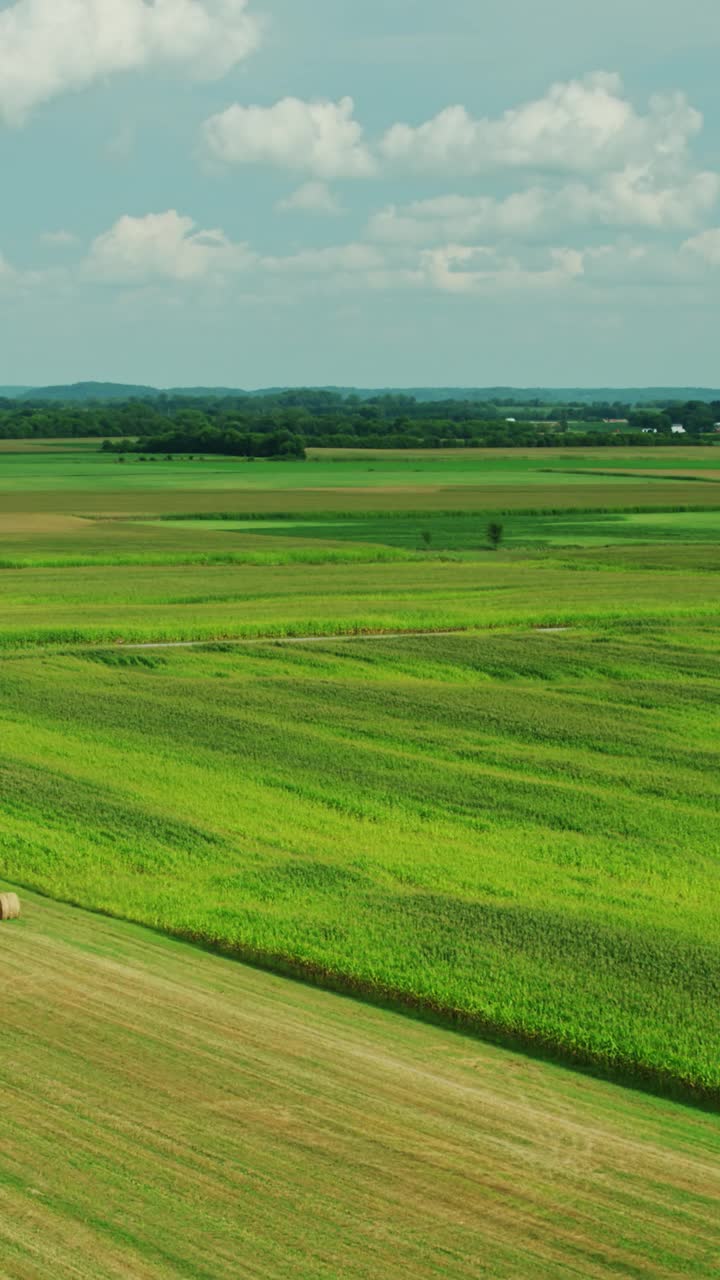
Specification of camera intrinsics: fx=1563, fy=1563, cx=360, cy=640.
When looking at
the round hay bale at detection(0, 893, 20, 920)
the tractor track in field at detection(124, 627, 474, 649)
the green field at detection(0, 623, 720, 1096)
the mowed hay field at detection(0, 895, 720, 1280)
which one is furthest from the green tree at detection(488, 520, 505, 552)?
the mowed hay field at detection(0, 895, 720, 1280)

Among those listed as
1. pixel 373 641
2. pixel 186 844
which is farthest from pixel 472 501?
pixel 186 844

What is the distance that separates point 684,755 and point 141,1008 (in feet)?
62.4

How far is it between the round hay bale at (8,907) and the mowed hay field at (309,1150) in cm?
215

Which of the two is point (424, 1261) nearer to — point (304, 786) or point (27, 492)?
point (304, 786)

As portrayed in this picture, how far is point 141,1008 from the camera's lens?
688 inches

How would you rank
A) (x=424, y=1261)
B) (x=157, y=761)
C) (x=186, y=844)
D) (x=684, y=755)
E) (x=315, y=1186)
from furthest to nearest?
(x=684, y=755) < (x=157, y=761) < (x=186, y=844) < (x=315, y=1186) < (x=424, y=1261)

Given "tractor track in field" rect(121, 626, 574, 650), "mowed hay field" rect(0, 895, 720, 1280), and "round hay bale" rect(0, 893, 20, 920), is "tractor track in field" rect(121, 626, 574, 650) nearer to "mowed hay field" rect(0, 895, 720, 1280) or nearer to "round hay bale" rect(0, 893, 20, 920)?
"round hay bale" rect(0, 893, 20, 920)

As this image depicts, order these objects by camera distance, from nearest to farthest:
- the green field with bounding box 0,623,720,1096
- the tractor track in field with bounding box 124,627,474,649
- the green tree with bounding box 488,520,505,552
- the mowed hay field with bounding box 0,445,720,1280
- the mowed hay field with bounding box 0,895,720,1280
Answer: the mowed hay field with bounding box 0,895,720,1280
the mowed hay field with bounding box 0,445,720,1280
the green field with bounding box 0,623,720,1096
the tractor track in field with bounding box 124,627,474,649
the green tree with bounding box 488,520,505,552

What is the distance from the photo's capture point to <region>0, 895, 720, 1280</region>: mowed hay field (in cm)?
1203

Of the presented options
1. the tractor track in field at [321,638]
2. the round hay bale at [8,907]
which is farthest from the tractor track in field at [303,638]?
the round hay bale at [8,907]

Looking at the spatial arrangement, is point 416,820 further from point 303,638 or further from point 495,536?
point 495,536

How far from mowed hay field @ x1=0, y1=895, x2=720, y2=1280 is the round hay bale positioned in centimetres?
215

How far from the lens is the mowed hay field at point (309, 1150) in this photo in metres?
12.0

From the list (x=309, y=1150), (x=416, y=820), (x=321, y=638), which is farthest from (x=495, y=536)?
(x=309, y=1150)
